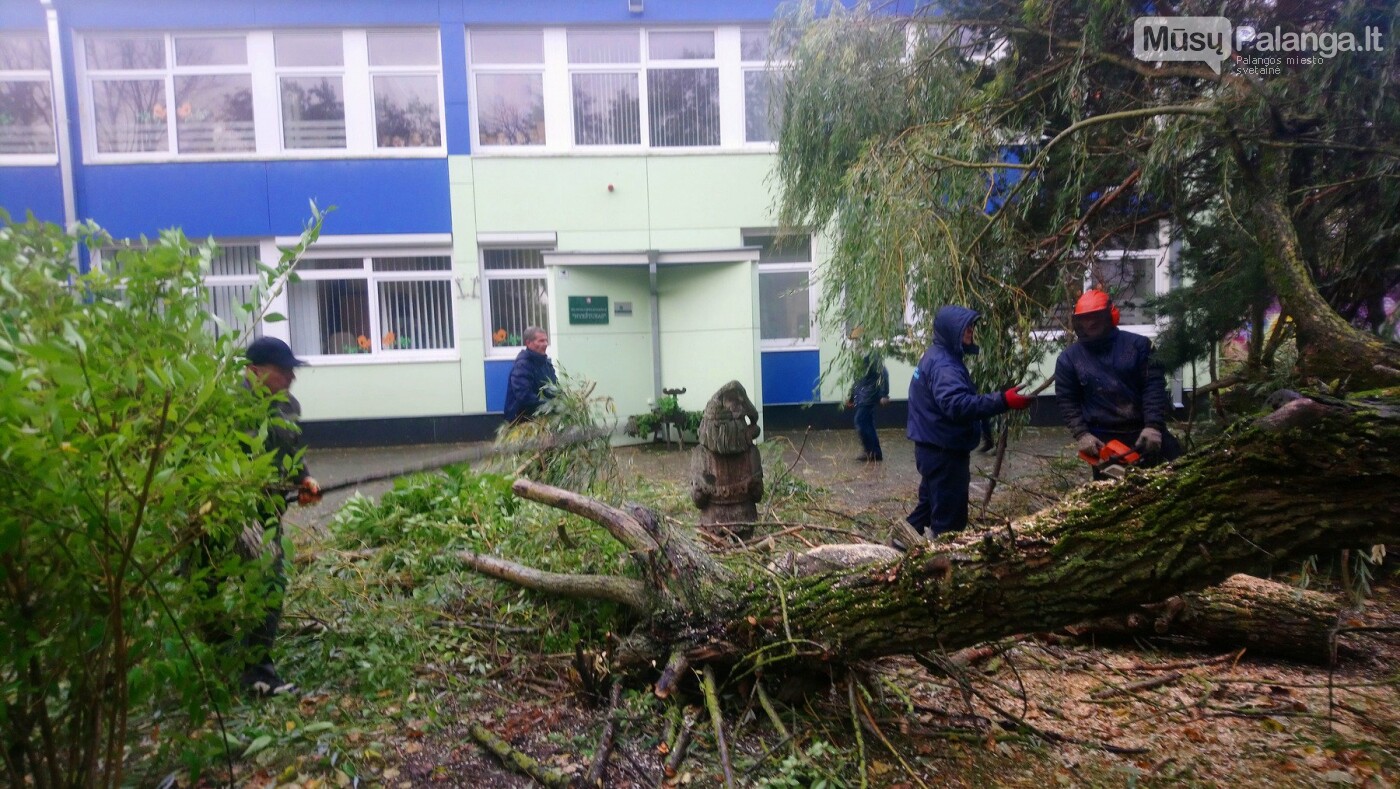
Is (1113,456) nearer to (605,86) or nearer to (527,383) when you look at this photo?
(527,383)

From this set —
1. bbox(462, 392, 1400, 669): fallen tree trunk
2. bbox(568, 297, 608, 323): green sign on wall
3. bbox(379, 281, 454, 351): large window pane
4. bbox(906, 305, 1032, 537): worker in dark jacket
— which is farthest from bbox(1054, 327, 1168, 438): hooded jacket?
bbox(379, 281, 454, 351): large window pane

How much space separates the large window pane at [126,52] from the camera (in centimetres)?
1129

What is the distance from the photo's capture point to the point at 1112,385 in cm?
439

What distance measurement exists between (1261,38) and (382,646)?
609cm

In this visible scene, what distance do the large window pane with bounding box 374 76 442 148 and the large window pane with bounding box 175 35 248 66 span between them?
1.83m

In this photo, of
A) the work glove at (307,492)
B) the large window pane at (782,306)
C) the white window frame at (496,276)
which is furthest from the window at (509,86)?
the work glove at (307,492)

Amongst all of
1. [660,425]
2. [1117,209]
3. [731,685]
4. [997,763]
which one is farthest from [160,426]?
[660,425]

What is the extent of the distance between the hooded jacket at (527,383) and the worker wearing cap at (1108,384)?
3.88 m

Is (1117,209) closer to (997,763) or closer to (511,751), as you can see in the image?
(997,763)

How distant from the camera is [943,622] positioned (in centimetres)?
271

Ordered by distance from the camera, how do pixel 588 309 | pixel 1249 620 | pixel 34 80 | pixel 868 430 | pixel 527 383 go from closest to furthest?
1. pixel 1249 620
2. pixel 527 383
3. pixel 868 430
4. pixel 588 309
5. pixel 34 80

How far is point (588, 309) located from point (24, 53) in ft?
28.6

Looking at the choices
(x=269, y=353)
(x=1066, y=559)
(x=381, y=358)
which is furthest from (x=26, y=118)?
(x=1066, y=559)

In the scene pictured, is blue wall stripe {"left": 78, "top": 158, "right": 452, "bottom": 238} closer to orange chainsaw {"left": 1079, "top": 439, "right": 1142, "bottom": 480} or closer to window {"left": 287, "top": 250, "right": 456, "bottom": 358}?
window {"left": 287, "top": 250, "right": 456, "bottom": 358}
